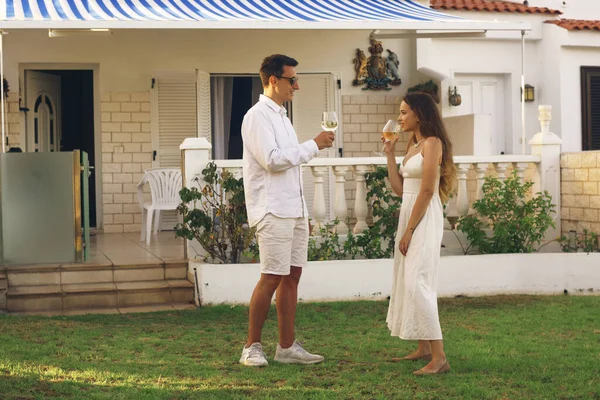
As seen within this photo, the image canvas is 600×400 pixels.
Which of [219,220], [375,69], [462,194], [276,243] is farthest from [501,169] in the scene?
[276,243]

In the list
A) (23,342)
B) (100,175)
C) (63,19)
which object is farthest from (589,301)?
(100,175)

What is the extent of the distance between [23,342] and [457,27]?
5.91 metres

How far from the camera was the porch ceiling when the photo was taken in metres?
9.68

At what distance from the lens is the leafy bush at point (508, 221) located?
941 cm

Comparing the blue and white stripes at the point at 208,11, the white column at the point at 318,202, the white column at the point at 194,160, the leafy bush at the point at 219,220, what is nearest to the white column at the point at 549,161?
the blue and white stripes at the point at 208,11

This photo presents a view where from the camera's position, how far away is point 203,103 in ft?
42.4

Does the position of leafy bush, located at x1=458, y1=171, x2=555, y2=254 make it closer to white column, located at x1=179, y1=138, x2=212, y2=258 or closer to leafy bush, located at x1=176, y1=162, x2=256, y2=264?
leafy bush, located at x1=176, y1=162, x2=256, y2=264

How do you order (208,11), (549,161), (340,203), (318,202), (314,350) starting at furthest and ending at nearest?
(208,11) → (549,161) → (340,203) → (318,202) → (314,350)

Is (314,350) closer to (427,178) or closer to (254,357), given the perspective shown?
(254,357)

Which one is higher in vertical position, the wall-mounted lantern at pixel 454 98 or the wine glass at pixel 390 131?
the wall-mounted lantern at pixel 454 98

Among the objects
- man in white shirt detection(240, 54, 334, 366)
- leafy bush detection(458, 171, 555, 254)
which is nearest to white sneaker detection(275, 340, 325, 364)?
man in white shirt detection(240, 54, 334, 366)

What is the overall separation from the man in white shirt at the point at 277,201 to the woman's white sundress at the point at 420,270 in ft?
1.91

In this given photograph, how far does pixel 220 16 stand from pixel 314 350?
16.7ft

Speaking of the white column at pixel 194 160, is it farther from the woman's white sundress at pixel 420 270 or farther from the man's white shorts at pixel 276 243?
the woman's white sundress at pixel 420 270
